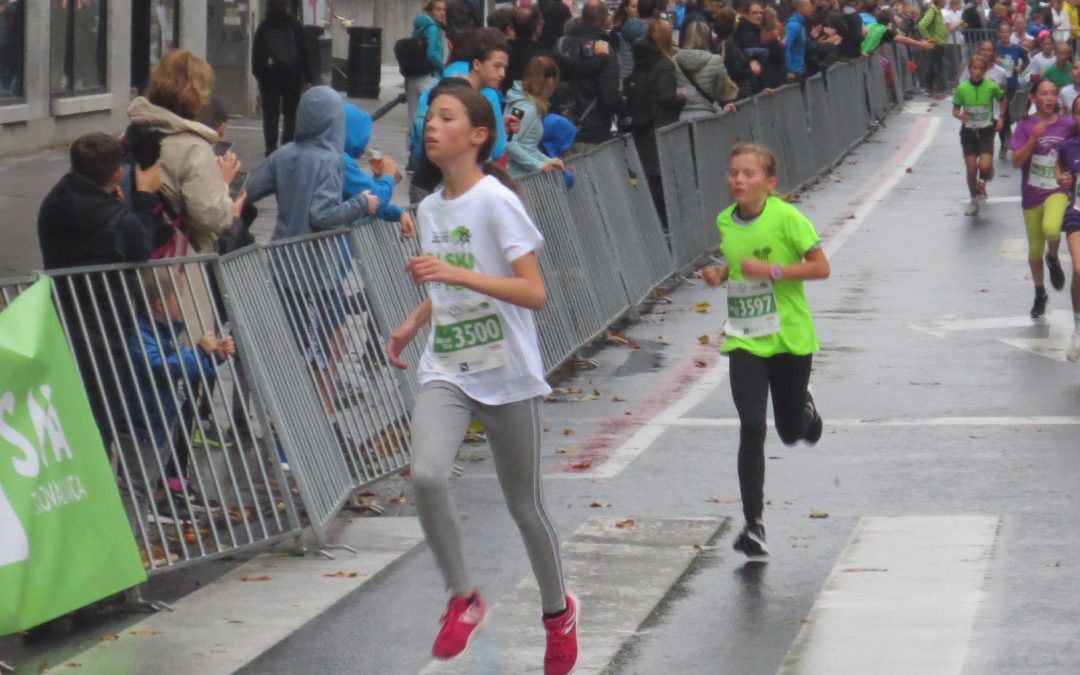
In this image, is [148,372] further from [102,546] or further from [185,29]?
[185,29]

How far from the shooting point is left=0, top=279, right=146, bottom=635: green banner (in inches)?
253

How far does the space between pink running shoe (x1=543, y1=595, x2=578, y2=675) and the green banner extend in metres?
1.63

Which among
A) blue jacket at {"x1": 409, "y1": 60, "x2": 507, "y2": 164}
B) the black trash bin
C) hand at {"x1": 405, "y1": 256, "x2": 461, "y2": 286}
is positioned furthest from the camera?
the black trash bin

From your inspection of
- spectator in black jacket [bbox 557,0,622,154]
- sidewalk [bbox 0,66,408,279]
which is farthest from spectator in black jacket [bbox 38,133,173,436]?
spectator in black jacket [bbox 557,0,622,154]

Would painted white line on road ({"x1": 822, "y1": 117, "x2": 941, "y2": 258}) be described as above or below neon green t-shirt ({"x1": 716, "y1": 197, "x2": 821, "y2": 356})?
below

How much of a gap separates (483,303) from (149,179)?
2.67 metres

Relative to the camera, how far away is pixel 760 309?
26.5ft

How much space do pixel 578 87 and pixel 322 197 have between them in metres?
6.85

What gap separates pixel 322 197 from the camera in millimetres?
9883

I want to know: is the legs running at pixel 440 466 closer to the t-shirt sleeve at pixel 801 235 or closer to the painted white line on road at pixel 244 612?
the painted white line on road at pixel 244 612

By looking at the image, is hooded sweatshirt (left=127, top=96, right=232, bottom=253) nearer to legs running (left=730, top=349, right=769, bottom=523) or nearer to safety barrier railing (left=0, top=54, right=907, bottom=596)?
safety barrier railing (left=0, top=54, right=907, bottom=596)

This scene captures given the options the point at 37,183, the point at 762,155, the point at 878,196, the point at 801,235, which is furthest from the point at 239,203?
the point at 878,196

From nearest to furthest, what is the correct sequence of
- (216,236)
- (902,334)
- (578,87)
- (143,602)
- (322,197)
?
(143,602) < (216,236) < (322,197) < (902,334) < (578,87)

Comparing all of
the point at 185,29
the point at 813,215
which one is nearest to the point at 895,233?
the point at 813,215
